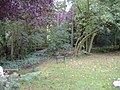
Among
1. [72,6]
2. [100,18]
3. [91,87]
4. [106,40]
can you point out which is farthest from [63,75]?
[106,40]

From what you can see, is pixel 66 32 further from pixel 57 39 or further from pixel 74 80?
pixel 74 80

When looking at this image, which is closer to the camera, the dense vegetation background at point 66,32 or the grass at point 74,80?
the grass at point 74,80

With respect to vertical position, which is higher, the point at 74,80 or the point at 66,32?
the point at 66,32

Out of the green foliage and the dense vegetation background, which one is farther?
the green foliage

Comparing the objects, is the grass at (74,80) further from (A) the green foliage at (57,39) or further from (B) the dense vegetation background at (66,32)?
(A) the green foliage at (57,39)

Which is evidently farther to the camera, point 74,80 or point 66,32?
point 66,32

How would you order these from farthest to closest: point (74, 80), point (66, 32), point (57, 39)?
point (66, 32), point (57, 39), point (74, 80)

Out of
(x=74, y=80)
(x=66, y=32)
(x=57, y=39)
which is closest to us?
(x=74, y=80)

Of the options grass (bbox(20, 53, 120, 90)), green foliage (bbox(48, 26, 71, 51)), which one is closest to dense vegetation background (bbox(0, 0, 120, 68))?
green foliage (bbox(48, 26, 71, 51))

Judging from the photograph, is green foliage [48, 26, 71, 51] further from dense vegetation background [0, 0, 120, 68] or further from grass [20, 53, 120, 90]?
grass [20, 53, 120, 90]

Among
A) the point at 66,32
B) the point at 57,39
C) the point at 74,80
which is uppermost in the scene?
the point at 66,32

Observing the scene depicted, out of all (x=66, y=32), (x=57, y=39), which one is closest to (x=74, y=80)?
(x=57, y=39)

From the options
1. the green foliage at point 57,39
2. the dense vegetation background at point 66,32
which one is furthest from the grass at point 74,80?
the green foliage at point 57,39

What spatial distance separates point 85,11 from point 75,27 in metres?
1.86
